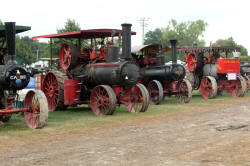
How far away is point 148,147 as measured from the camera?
211 inches

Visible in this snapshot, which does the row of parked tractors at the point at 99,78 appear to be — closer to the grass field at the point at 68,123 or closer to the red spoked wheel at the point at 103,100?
the red spoked wheel at the point at 103,100

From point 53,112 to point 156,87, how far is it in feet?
11.8

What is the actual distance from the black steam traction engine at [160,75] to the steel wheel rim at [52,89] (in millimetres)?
3093

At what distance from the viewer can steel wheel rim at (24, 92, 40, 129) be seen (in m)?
7.11

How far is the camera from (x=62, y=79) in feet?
33.0

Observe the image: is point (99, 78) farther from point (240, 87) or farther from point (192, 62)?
point (240, 87)

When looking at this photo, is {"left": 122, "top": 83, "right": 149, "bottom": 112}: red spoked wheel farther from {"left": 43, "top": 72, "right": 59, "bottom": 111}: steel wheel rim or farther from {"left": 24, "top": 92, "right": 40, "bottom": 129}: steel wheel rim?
{"left": 24, "top": 92, "right": 40, "bottom": 129}: steel wheel rim

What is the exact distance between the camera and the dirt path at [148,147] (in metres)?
4.57

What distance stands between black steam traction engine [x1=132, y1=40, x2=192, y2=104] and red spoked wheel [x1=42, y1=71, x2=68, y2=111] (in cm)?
308

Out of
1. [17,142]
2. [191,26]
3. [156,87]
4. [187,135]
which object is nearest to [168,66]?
[156,87]

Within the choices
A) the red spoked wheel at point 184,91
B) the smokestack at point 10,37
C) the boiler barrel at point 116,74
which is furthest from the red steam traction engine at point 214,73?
the smokestack at point 10,37

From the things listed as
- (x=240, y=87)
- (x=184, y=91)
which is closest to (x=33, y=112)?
(x=184, y=91)

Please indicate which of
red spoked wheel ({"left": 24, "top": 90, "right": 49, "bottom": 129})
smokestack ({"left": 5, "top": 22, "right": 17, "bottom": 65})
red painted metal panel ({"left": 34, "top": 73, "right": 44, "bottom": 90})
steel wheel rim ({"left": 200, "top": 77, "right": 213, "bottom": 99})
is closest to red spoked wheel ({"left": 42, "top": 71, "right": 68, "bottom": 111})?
red painted metal panel ({"left": 34, "top": 73, "right": 44, "bottom": 90})

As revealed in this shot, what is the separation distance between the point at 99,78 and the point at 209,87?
5.94 meters
